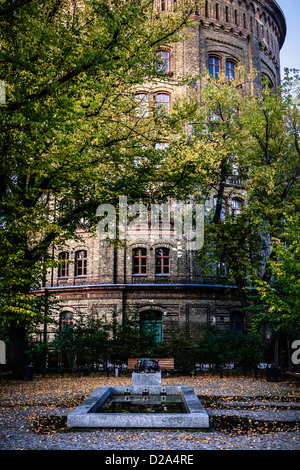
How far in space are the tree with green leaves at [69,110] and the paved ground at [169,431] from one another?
2.42 m

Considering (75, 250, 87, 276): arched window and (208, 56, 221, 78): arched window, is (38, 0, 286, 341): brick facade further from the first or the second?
(208, 56, 221, 78): arched window

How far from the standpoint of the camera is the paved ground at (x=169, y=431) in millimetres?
6355

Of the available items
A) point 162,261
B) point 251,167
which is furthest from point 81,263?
point 251,167

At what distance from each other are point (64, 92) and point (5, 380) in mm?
10805

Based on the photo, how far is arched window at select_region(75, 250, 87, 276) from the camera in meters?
25.0

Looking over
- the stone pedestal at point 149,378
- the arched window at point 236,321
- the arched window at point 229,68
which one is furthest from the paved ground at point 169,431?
the arched window at point 229,68

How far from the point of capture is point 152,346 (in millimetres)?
17578

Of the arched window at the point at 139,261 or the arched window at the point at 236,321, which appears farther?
the arched window at the point at 236,321

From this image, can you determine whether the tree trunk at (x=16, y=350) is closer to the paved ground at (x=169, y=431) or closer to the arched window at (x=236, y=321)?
the paved ground at (x=169, y=431)

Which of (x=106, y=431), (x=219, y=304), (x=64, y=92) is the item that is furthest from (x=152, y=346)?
(x=64, y=92)

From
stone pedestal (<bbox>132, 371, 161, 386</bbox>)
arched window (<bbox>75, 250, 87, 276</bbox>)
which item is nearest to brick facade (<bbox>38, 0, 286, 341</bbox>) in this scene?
arched window (<bbox>75, 250, 87, 276</bbox>)

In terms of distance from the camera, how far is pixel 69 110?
29.6ft

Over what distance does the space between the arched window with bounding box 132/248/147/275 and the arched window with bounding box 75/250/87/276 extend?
321 centimetres

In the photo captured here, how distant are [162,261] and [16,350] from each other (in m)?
10.9
